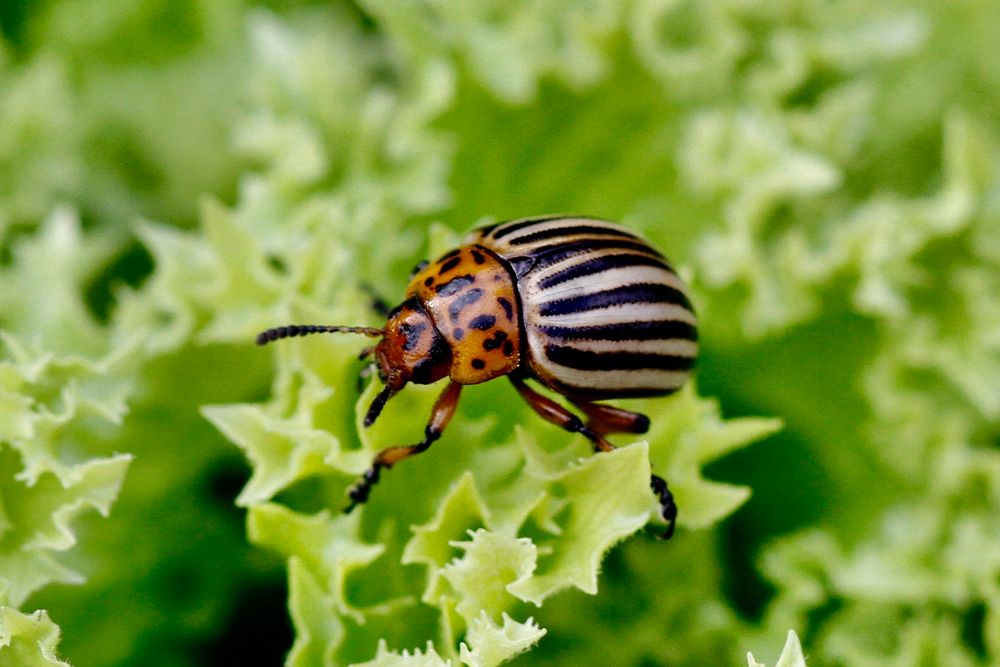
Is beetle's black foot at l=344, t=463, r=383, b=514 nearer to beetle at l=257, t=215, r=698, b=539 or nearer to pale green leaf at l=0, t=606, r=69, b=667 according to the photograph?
beetle at l=257, t=215, r=698, b=539

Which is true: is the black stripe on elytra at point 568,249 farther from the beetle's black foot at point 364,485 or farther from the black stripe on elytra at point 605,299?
the beetle's black foot at point 364,485

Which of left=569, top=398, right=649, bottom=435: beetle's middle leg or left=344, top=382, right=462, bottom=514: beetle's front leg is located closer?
left=344, top=382, right=462, bottom=514: beetle's front leg

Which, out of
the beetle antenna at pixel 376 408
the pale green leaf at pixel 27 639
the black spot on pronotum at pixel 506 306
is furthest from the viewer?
the black spot on pronotum at pixel 506 306

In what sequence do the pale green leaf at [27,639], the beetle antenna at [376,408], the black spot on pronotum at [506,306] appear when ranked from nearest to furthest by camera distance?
the pale green leaf at [27,639] < the beetle antenna at [376,408] < the black spot on pronotum at [506,306]

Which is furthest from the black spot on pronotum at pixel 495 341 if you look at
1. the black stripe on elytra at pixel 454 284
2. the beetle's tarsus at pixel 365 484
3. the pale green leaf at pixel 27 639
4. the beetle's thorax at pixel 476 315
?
the pale green leaf at pixel 27 639

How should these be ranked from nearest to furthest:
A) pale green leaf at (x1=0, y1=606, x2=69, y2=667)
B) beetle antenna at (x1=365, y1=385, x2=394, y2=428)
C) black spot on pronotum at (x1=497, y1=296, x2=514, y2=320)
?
1. pale green leaf at (x1=0, y1=606, x2=69, y2=667)
2. beetle antenna at (x1=365, y1=385, x2=394, y2=428)
3. black spot on pronotum at (x1=497, y1=296, x2=514, y2=320)

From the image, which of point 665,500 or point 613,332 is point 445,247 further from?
point 665,500

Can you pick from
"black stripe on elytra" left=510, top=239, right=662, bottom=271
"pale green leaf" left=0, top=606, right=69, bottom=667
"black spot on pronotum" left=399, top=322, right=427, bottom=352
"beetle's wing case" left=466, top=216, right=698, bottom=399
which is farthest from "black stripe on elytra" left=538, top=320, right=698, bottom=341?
"pale green leaf" left=0, top=606, right=69, bottom=667
